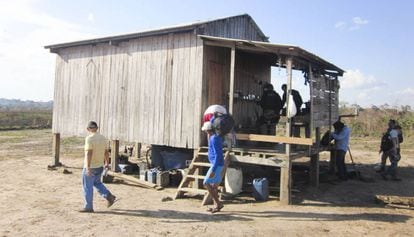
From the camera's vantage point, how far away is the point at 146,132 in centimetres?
1306

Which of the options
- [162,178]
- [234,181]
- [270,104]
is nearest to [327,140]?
[270,104]

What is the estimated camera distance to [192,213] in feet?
29.4

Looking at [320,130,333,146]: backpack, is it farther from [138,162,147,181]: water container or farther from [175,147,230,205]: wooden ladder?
[138,162,147,181]: water container

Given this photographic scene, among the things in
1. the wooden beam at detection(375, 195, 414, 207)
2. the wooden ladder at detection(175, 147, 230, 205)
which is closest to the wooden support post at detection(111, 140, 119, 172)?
the wooden ladder at detection(175, 147, 230, 205)

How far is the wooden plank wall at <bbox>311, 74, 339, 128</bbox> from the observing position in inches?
465

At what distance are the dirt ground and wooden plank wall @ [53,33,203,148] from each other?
6.36 ft

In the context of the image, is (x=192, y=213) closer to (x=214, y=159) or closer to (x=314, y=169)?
(x=214, y=159)

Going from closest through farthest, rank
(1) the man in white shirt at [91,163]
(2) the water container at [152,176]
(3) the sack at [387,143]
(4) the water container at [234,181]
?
(1) the man in white shirt at [91,163]
(4) the water container at [234,181]
(2) the water container at [152,176]
(3) the sack at [387,143]

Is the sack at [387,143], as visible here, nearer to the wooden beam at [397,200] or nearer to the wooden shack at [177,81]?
the wooden shack at [177,81]

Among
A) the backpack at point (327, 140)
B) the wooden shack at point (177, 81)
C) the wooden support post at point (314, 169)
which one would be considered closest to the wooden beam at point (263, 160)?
the wooden shack at point (177, 81)

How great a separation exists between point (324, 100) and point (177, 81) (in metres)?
4.64

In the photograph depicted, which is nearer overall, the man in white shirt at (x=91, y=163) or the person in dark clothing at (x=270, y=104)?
the man in white shirt at (x=91, y=163)

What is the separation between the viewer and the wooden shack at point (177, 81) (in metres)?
11.5

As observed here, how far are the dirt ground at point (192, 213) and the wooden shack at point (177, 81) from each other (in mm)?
1180
